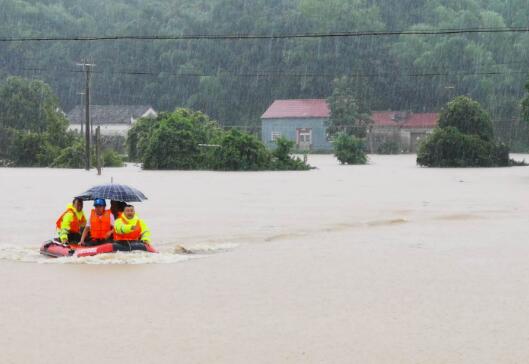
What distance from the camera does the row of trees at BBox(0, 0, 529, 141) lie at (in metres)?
104

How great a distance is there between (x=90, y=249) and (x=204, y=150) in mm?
41167

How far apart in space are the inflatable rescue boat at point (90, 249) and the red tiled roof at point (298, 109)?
86.7 m

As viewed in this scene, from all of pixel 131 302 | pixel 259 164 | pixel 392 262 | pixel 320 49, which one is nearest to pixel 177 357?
pixel 131 302

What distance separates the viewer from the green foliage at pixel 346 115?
9525cm

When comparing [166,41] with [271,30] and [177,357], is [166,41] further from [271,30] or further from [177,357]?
[177,357]

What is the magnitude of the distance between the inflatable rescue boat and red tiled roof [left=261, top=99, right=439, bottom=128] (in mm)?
83718

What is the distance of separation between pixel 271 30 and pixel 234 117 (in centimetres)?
1125

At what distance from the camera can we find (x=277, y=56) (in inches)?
4392

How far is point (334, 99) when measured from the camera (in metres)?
96.5

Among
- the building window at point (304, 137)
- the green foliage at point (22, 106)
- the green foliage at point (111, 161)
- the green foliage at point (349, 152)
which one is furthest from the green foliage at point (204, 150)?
the building window at point (304, 137)

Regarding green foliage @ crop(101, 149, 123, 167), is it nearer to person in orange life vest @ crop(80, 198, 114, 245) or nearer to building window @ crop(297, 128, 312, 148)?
building window @ crop(297, 128, 312, 148)

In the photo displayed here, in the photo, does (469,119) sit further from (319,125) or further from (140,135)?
(319,125)

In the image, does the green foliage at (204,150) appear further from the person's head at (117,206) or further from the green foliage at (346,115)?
the green foliage at (346,115)

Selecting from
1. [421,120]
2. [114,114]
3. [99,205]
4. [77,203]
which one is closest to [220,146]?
[77,203]
